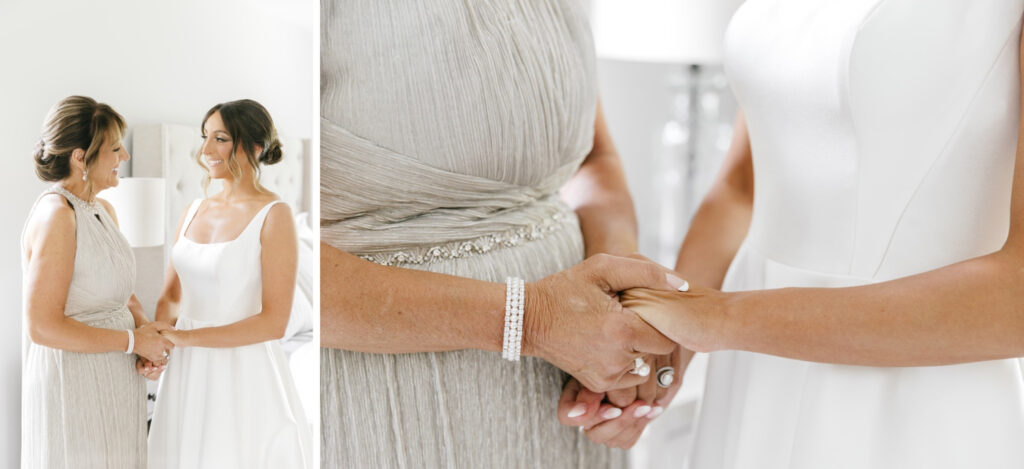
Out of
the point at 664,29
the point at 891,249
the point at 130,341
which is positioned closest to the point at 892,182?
the point at 891,249

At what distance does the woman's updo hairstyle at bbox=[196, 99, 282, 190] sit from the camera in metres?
0.56

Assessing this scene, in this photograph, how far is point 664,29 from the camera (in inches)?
74.7

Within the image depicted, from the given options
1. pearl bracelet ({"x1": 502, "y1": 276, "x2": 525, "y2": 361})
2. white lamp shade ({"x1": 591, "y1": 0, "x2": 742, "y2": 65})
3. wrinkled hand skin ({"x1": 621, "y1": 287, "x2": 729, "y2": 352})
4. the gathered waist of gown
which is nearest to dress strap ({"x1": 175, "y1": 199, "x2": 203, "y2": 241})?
the gathered waist of gown

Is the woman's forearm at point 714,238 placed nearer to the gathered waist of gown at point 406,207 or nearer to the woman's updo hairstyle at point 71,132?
the gathered waist of gown at point 406,207

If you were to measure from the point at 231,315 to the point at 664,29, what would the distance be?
5.11 feet

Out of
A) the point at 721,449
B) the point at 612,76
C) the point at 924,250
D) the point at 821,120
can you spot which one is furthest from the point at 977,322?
the point at 612,76

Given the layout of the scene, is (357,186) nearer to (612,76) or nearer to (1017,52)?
(1017,52)

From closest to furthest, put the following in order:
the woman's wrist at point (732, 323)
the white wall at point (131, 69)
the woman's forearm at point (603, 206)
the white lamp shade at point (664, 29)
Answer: the white wall at point (131, 69) < the woman's wrist at point (732, 323) < the woman's forearm at point (603, 206) < the white lamp shade at point (664, 29)

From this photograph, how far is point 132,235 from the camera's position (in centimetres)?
52

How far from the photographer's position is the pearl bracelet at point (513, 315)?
2.69 ft

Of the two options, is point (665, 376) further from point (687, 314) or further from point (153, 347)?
point (153, 347)

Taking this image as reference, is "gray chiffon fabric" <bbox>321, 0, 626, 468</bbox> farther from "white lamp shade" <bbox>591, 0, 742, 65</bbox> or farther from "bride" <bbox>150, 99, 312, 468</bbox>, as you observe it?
"white lamp shade" <bbox>591, 0, 742, 65</bbox>

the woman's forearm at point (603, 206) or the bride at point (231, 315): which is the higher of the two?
the woman's forearm at point (603, 206)

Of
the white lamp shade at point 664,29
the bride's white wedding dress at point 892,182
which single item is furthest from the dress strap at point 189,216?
the white lamp shade at point 664,29
